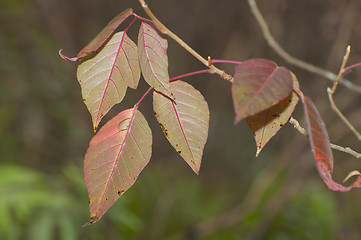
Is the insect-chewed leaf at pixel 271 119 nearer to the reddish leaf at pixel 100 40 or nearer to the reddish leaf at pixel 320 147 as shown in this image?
the reddish leaf at pixel 320 147

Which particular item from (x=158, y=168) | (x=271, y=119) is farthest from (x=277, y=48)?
(x=158, y=168)

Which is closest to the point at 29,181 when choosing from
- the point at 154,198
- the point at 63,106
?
the point at 63,106

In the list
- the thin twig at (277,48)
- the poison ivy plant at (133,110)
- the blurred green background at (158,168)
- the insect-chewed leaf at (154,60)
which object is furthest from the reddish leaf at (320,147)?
the blurred green background at (158,168)

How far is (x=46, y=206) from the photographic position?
1.69 meters

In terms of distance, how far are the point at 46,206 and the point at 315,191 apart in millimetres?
1517

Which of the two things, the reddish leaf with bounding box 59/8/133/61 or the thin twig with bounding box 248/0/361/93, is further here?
the thin twig with bounding box 248/0/361/93

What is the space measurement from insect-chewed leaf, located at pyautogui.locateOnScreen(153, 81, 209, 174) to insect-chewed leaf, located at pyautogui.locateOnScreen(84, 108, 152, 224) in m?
0.03

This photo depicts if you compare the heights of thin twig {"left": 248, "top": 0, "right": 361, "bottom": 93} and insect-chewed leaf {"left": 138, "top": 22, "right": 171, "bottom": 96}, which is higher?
insect-chewed leaf {"left": 138, "top": 22, "right": 171, "bottom": 96}

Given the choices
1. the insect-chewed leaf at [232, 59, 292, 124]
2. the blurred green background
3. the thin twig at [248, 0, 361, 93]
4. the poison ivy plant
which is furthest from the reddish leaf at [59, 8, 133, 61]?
the blurred green background

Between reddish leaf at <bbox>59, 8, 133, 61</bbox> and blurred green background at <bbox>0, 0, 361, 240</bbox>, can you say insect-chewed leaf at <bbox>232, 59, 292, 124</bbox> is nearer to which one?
reddish leaf at <bbox>59, 8, 133, 61</bbox>

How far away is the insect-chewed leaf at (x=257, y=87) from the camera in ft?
1.07

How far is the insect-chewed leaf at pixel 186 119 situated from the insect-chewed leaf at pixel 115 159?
0.08 ft

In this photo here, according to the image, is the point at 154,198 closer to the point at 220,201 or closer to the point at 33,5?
the point at 220,201

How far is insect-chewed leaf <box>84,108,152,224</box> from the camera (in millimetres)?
417
